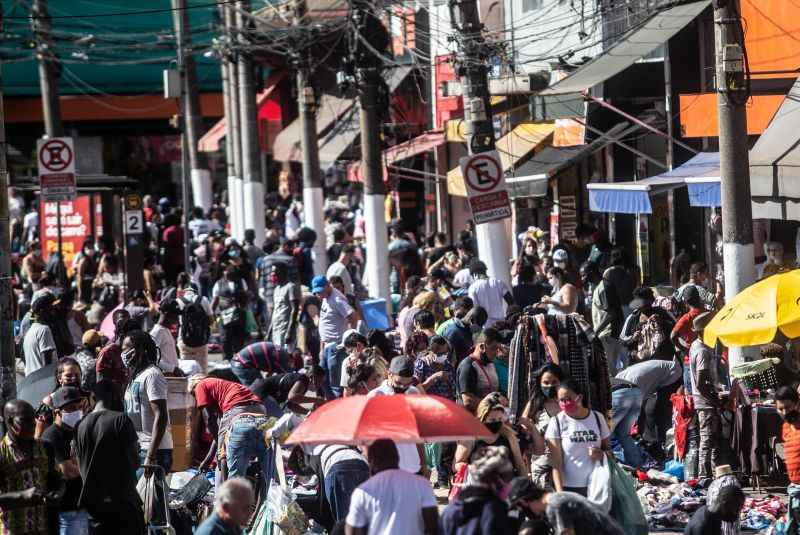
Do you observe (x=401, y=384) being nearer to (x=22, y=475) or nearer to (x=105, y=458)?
(x=105, y=458)

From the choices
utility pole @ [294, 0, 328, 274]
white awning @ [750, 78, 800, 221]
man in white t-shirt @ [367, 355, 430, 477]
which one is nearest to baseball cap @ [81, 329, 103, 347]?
man in white t-shirt @ [367, 355, 430, 477]

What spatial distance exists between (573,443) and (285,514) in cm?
196

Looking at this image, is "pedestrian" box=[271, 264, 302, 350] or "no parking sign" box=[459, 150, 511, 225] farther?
"pedestrian" box=[271, 264, 302, 350]

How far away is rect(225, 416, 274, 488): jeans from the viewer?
1184 centimetres

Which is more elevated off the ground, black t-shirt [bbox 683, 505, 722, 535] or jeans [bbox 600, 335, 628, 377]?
jeans [bbox 600, 335, 628, 377]

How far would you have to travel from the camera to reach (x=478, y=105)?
62.8 feet

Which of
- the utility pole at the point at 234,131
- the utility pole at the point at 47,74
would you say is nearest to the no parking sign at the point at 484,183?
the utility pole at the point at 234,131

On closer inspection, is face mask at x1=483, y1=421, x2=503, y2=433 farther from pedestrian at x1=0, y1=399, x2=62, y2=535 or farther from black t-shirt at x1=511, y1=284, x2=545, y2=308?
black t-shirt at x1=511, y1=284, x2=545, y2=308

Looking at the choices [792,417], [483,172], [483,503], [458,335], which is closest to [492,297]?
[483,172]

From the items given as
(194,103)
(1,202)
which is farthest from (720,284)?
(194,103)

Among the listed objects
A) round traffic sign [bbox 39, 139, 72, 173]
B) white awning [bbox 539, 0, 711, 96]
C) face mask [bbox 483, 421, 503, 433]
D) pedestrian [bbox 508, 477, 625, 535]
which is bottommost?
pedestrian [bbox 508, 477, 625, 535]

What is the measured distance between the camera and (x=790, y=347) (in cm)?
1555

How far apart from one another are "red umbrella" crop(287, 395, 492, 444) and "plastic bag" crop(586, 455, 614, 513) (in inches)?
47.7

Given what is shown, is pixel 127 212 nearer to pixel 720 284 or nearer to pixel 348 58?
pixel 348 58
